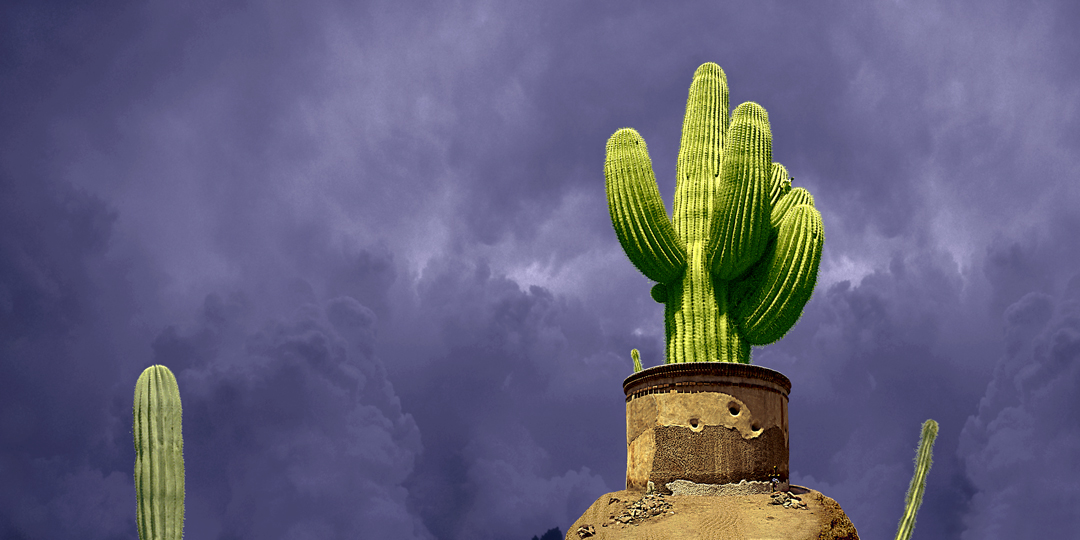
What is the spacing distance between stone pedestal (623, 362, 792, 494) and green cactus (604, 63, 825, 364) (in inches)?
24.2

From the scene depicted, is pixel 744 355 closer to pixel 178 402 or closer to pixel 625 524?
pixel 625 524

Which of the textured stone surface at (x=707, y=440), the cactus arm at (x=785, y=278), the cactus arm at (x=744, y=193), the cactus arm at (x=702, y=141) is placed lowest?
the textured stone surface at (x=707, y=440)

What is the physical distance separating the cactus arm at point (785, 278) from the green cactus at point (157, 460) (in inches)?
242

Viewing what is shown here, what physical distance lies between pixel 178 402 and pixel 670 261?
5402 millimetres

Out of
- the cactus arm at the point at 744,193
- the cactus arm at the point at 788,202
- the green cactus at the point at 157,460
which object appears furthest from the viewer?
the cactus arm at the point at 788,202

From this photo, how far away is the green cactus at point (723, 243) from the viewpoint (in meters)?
9.93

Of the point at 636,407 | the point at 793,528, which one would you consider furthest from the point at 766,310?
the point at 793,528

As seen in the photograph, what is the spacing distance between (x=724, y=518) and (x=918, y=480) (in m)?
2.01

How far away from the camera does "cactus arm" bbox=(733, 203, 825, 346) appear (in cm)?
1016

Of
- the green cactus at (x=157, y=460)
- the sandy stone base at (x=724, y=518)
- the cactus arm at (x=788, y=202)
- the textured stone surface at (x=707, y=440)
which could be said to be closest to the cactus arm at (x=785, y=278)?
the cactus arm at (x=788, y=202)

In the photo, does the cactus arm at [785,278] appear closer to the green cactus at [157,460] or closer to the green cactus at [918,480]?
the green cactus at [918,480]

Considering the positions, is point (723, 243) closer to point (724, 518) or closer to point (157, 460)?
point (724, 518)

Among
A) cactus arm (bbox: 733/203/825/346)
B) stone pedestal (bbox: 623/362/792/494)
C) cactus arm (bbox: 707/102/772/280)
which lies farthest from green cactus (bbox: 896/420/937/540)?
cactus arm (bbox: 707/102/772/280)

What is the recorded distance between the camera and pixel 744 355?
413 inches
